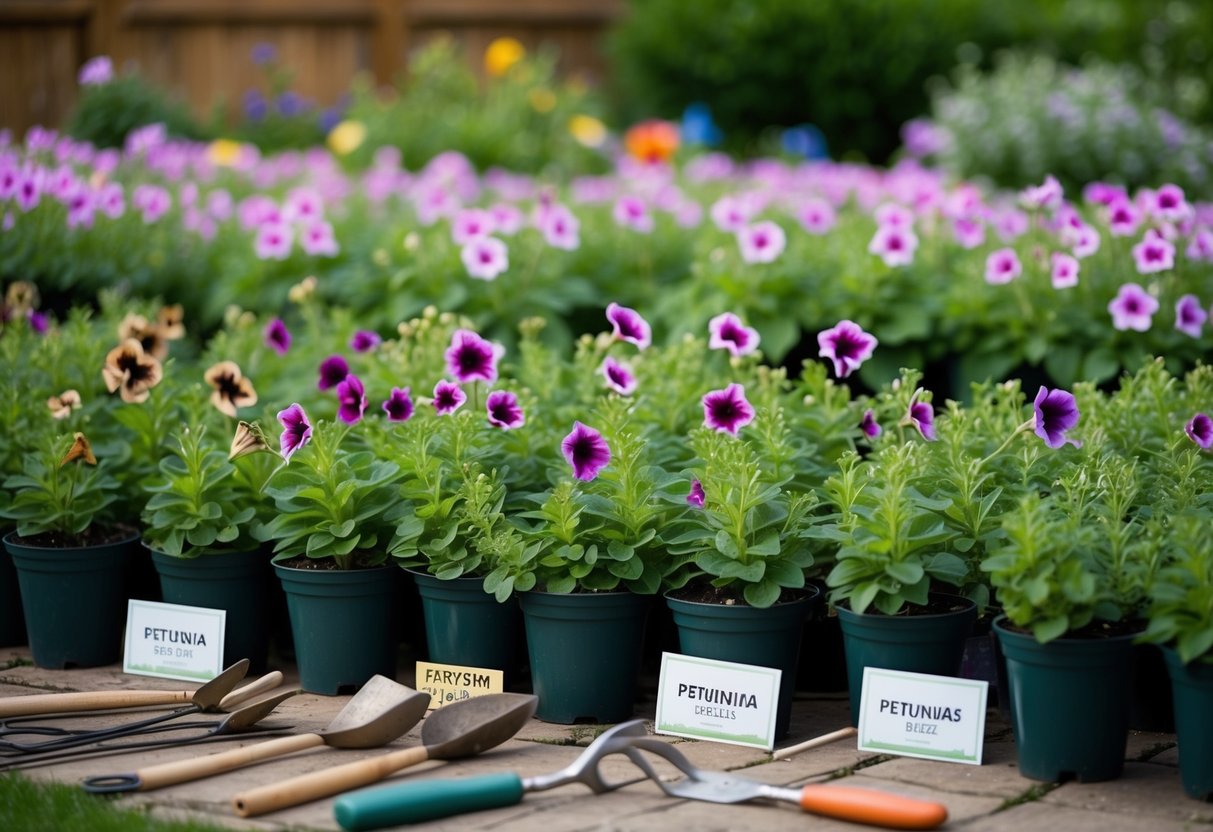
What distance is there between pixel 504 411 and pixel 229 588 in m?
0.78

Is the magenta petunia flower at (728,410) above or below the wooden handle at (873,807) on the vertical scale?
above

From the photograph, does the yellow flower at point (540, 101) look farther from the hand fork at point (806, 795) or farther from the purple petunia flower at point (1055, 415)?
the hand fork at point (806, 795)

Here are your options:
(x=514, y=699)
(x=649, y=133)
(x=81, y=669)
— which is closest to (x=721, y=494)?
(x=514, y=699)

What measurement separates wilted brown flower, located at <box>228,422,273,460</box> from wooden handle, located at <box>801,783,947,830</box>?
1.32m

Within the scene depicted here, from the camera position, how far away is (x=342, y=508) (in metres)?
2.97

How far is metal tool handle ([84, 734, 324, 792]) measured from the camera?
2.35 m

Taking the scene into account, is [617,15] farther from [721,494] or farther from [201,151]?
[721,494]

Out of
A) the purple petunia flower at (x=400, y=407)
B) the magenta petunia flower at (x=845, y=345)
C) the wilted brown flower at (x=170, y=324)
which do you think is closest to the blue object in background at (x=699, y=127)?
the wilted brown flower at (x=170, y=324)

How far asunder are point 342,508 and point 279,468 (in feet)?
0.57

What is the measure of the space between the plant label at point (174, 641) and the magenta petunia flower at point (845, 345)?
1420mm

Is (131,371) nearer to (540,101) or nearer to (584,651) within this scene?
(584,651)

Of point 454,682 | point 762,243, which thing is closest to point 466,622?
point 454,682

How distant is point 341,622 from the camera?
9.89 ft

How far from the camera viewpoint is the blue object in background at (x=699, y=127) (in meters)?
8.97
